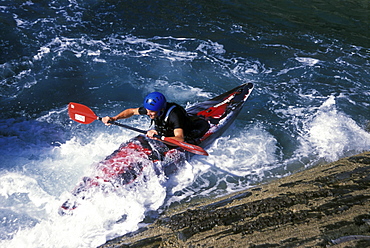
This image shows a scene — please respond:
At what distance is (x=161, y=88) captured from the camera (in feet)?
28.0

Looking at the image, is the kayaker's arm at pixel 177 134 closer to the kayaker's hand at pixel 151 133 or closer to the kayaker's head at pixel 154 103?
the kayaker's hand at pixel 151 133

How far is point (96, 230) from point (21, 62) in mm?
6362

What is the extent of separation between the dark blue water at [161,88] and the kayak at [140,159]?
17 centimetres

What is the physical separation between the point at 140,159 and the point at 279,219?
2.37 m

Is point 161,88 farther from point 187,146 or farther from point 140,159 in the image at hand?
point 140,159

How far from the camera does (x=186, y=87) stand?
8.65 metres

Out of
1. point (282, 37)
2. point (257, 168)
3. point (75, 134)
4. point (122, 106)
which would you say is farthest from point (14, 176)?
point (282, 37)

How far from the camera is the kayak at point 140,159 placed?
491cm

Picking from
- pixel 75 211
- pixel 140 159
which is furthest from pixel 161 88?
pixel 75 211

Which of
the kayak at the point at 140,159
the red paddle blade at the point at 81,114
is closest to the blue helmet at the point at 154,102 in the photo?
the kayak at the point at 140,159

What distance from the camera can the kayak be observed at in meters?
4.91

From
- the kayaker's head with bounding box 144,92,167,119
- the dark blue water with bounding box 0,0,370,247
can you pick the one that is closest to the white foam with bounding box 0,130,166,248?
the dark blue water with bounding box 0,0,370,247

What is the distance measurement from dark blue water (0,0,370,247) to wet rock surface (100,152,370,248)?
0.63 metres

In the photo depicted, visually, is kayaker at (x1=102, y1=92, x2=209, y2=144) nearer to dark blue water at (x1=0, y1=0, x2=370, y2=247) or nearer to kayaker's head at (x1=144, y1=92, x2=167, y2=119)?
kayaker's head at (x1=144, y1=92, x2=167, y2=119)
